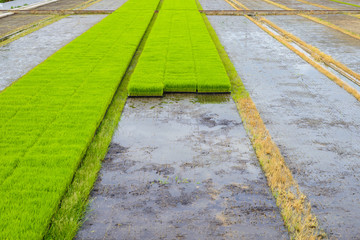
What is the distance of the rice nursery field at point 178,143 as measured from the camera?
3453 mm

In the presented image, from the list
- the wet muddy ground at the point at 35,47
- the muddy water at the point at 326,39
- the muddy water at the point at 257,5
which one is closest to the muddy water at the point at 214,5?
the muddy water at the point at 257,5

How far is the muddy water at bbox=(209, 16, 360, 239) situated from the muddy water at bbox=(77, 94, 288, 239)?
0.62 m

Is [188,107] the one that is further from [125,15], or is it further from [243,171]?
[125,15]

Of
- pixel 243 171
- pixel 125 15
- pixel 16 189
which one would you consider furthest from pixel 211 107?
pixel 125 15

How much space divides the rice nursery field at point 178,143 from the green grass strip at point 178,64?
49mm

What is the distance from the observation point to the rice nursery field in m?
3.45

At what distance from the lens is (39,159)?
426cm

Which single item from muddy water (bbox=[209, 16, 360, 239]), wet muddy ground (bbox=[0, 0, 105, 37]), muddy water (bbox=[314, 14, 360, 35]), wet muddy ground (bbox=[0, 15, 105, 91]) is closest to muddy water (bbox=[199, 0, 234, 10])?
muddy water (bbox=[314, 14, 360, 35])

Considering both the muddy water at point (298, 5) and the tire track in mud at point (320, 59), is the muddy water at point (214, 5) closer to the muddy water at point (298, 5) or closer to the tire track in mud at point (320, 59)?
the muddy water at point (298, 5)

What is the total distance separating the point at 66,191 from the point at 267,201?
2.55 m

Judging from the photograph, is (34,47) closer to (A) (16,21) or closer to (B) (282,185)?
(A) (16,21)

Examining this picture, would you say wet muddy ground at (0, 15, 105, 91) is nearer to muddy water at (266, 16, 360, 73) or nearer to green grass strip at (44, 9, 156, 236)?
green grass strip at (44, 9, 156, 236)

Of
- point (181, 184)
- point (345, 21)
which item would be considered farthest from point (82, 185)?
point (345, 21)

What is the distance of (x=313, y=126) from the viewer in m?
5.59
